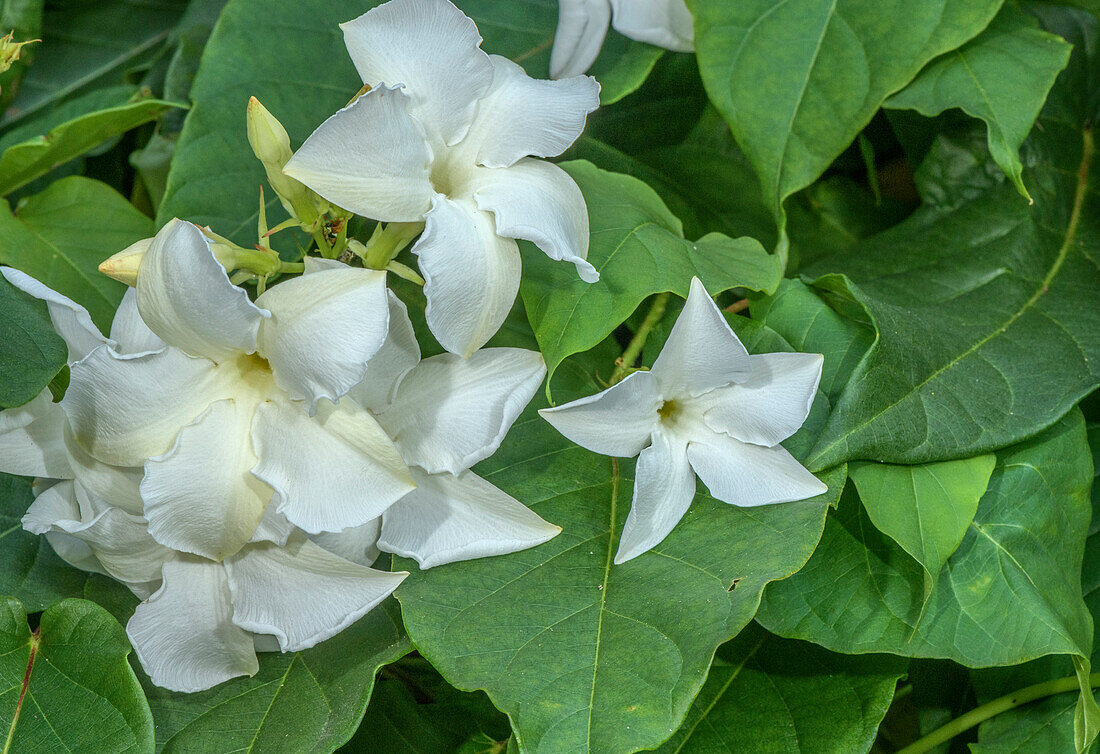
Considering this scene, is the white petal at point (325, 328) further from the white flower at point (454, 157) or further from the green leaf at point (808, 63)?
the green leaf at point (808, 63)

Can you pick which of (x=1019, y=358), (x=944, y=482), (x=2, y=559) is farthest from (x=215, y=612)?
(x=1019, y=358)

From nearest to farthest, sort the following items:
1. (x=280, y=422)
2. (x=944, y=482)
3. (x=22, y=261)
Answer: (x=280, y=422) → (x=944, y=482) → (x=22, y=261)

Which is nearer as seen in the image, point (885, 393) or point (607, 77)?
point (885, 393)

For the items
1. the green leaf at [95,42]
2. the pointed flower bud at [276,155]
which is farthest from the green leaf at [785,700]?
the green leaf at [95,42]

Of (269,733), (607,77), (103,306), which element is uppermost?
(607,77)

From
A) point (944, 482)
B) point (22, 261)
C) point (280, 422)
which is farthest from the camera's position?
point (22, 261)

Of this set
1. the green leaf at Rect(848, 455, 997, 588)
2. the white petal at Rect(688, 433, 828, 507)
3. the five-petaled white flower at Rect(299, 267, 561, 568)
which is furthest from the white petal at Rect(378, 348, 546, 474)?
the green leaf at Rect(848, 455, 997, 588)

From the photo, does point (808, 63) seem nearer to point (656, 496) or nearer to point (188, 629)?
point (656, 496)

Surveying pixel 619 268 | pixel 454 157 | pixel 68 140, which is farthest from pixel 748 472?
pixel 68 140

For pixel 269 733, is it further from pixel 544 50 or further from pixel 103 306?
pixel 544 50
